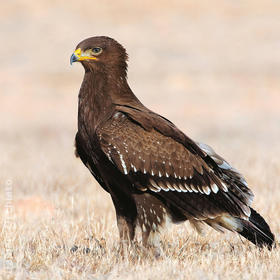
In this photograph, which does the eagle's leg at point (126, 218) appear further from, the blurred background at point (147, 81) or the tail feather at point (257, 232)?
the blurred background at point (147, 81)

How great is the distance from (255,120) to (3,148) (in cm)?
826

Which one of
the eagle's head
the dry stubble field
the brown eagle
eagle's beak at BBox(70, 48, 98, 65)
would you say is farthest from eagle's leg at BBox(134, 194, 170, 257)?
eagle's beak at BBox(70, 48, 98, 65)

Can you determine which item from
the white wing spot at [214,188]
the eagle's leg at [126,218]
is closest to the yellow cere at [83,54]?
the eagle's leg at [126,218]

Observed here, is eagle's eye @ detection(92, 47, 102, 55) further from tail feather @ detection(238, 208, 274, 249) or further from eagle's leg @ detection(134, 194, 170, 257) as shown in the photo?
tail feather @ detection(238, 208, 274, 249)

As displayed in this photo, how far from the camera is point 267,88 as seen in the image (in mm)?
25016

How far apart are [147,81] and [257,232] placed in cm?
2159

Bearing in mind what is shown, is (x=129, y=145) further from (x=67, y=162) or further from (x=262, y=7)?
(x=262, y=7)

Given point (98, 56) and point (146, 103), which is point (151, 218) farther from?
point (146, 103)

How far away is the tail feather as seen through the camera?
19.1 feet

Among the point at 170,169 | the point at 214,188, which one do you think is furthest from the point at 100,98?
the point at 214,188

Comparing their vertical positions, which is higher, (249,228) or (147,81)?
(147,81)

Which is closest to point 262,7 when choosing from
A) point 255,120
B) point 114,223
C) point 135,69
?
point 135,69

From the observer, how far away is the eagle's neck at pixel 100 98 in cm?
Answer: 557

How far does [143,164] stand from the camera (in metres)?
5.51
